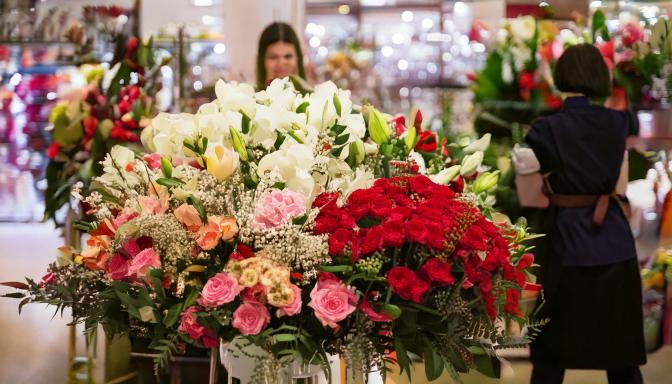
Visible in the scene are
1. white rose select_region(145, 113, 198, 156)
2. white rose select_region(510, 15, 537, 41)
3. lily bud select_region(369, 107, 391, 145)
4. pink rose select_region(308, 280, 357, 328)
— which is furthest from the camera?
white rose select_region(510, 15, 537, 41)

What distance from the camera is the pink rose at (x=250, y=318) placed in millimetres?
1342

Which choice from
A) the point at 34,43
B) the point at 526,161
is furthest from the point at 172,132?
the point at 34,43

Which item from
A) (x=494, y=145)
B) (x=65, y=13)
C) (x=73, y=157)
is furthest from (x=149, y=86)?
(x=65, y=13)

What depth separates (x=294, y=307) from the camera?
134 centimetres

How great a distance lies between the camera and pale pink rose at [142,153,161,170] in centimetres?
161

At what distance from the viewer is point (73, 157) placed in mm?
3773

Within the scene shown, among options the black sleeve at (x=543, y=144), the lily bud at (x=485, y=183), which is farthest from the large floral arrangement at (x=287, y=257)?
the black sleeve at (x=543, y=144)

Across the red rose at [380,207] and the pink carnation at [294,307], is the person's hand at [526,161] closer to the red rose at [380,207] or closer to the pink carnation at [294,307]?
the red rose at [380,207]

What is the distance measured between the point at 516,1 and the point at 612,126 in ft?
7.32

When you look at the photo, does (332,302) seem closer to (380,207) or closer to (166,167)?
(380,207)

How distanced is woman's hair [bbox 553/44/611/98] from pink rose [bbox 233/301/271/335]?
2108 mm

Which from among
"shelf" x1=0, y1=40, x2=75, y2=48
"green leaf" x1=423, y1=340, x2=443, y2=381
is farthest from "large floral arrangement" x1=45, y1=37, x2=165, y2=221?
"shelf" x1=0, y1=40, x2=75, y2=48

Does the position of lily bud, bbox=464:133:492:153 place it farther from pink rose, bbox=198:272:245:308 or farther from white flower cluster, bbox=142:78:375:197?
pink rose, bbox=198:272:245:308

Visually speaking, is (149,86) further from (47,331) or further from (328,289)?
(328,289)
